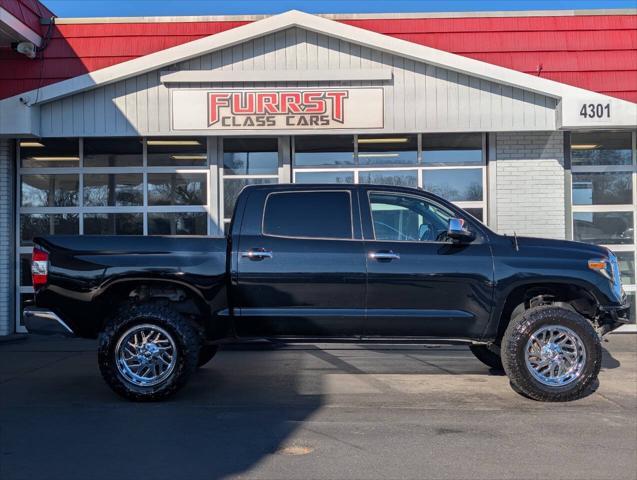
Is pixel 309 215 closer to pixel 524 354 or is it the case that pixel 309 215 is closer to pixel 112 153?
pixel 524 354

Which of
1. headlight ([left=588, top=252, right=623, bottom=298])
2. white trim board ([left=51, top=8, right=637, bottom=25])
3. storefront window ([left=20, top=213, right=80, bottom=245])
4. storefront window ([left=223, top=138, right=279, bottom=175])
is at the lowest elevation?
headlight ([left=588, top=252, right=623, bottom=298])

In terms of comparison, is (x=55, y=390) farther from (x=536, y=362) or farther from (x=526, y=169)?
(x=526, y=169)

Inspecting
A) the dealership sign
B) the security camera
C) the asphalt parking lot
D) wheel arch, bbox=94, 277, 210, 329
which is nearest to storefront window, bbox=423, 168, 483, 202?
the dealership sign

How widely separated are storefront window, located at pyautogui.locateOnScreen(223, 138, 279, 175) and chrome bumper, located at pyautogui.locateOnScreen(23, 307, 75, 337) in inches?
213

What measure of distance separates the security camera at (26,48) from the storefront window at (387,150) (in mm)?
5354

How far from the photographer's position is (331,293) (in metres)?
6.29

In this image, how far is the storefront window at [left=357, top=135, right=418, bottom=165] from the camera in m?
11.2

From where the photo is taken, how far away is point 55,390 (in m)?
6.89

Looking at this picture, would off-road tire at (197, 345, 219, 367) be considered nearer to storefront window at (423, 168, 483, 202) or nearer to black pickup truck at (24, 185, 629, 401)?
black pickup truck at (24, 185, 629, 401)

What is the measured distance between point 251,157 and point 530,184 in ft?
15.3

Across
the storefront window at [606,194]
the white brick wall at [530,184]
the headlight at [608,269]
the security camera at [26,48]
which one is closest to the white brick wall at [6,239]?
the security camera at [26,48]

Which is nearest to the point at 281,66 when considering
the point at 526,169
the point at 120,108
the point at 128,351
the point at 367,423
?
the point at 120,108

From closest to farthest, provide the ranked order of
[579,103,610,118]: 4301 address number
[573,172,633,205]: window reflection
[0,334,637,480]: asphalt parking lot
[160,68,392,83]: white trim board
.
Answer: [0,334,637,480]: asphalt parking lot
[579,103,610,118]: 4301 address number
[160,68,392,83]: white trim board
[573,172,633,205]: window reflection

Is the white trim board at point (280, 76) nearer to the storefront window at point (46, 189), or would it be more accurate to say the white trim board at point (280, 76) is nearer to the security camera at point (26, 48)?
the security camera at point (26, 48)
